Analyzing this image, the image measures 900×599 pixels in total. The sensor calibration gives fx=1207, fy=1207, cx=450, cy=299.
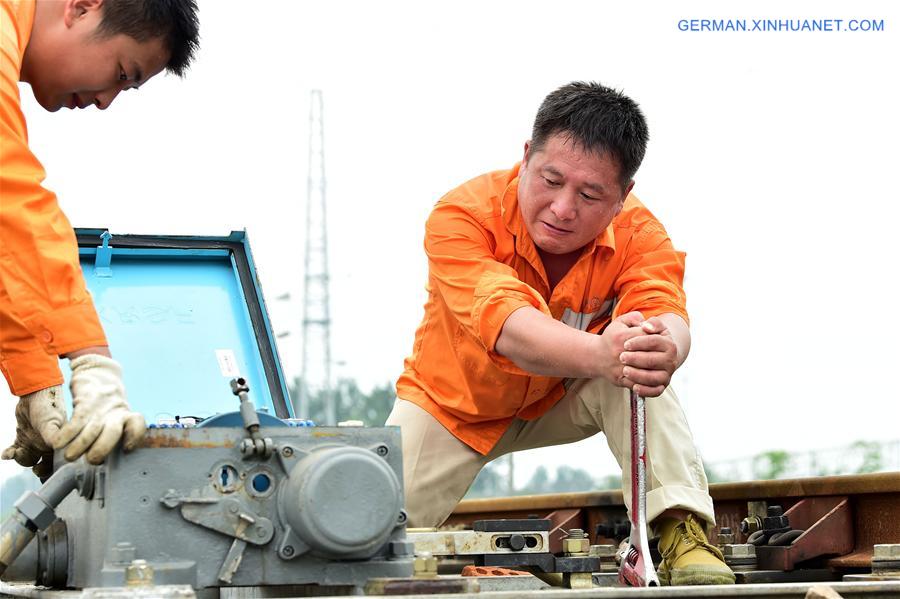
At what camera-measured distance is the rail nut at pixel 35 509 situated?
95.3 inches

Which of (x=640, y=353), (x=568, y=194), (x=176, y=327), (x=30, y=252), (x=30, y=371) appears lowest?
(x=30, y=371)

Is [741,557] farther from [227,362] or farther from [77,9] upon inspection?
[77,9]

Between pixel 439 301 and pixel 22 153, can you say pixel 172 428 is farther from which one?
pixel 439 301

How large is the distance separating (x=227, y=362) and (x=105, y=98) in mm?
2034

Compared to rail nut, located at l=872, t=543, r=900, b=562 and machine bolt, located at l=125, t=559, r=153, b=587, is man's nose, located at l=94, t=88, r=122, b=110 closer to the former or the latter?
machine bolt, located at l=125, t=559, r=153, b=587

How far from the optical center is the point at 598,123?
139 inches

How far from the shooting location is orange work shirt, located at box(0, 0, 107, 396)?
2436 millimetres

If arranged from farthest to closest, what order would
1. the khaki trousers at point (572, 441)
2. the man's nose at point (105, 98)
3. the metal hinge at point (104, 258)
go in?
the metal hinge at point (104, 258)
the khaki trousers at point (572, 441)
the man's nose at point (105, 98)

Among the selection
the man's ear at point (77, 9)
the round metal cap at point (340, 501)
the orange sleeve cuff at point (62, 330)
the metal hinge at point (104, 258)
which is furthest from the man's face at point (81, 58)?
the metal hinge at point (104, 258)

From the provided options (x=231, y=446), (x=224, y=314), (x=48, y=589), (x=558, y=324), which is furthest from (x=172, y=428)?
(x=224, y=314)

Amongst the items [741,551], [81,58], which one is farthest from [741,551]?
[81,58]

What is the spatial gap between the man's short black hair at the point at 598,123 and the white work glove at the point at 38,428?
5.40 ft

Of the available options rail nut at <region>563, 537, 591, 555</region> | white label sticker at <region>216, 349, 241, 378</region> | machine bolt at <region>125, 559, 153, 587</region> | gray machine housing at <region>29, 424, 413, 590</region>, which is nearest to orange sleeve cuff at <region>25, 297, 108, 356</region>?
gray machine housing at <region>29, 424, 413, 590</region>

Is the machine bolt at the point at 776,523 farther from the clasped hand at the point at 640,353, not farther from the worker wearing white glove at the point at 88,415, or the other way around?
the worker wearing white glove at the point at 88,415
